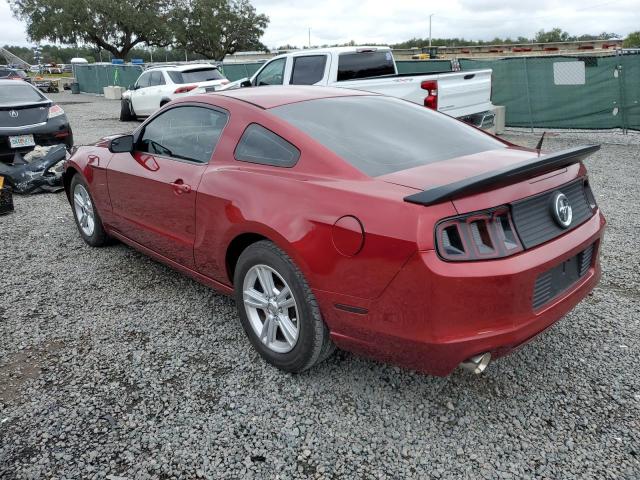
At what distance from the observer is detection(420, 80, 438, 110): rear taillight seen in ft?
25.3

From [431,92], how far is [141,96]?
11.2m

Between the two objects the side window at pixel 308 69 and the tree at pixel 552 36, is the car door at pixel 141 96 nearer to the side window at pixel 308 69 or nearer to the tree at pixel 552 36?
the side window at pixel 308 69

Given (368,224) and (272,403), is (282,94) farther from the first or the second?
(272,403)

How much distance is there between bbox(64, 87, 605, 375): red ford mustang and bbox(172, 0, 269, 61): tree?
5183 centimetres

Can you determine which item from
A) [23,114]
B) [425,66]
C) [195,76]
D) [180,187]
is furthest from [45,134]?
[425,66]

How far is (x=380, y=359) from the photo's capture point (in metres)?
2.56

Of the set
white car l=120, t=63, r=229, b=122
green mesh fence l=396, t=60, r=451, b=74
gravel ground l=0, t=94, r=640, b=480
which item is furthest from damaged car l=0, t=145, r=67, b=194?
green mesh fence l=396, t=60, r=451, b=74

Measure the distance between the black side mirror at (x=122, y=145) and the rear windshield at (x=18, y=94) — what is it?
5579 mm

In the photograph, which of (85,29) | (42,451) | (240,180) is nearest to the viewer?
(42,451)

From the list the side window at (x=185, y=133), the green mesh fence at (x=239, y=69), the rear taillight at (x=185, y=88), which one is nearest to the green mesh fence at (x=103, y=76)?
the green mesh fence at (x=239, y=69)

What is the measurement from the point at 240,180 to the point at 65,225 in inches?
155

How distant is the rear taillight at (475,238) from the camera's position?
7.36 feet

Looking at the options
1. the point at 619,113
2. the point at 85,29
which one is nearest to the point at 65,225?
the point at 619,113

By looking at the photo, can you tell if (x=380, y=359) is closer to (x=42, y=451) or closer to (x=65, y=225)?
(x=42, y=451)
